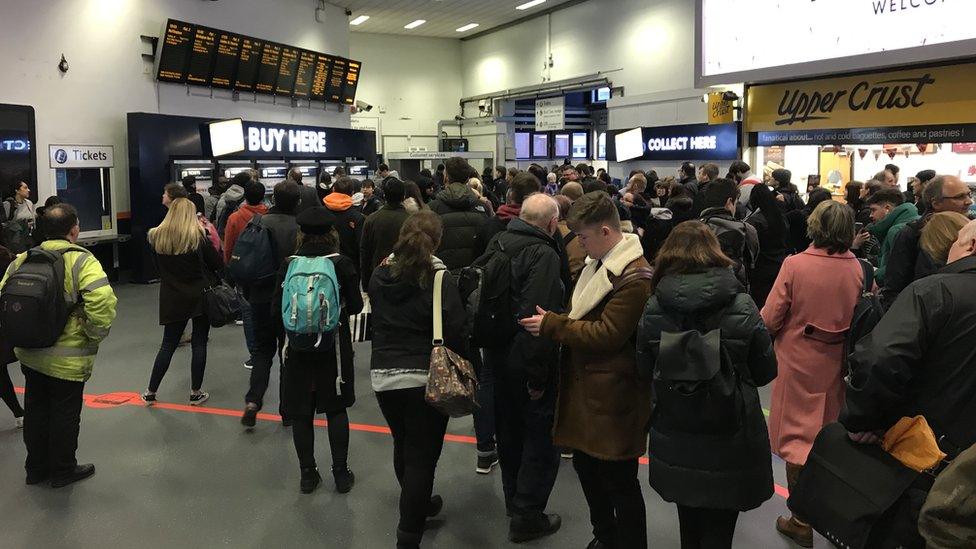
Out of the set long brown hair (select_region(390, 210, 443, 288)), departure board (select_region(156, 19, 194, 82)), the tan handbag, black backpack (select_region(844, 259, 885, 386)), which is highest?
departure board (select_region(156, 19, 194, 82))

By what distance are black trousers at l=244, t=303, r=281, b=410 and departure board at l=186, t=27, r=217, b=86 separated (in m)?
8.96

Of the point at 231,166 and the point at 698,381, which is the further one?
the point at 231,166

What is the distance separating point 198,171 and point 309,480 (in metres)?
8.99

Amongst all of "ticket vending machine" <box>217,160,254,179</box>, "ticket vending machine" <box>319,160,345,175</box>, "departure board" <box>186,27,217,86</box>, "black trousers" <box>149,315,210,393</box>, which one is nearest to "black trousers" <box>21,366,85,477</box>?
"black trousers" <box>149,315,210,393</box>

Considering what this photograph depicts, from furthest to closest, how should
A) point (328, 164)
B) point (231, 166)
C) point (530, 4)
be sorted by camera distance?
point (530, 4) < point (328, 164) < point (231, 166)

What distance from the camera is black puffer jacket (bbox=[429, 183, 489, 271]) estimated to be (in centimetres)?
432

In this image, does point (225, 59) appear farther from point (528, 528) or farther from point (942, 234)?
point (942, 234)

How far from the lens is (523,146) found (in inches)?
797

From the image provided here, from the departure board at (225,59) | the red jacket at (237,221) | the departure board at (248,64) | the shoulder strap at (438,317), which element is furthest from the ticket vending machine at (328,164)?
the shoulder strap at (438,317)

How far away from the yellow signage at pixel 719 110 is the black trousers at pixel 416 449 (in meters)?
11.3

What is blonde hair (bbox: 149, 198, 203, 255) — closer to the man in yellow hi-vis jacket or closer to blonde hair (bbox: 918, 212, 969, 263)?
the man in yellow hi-vis jacket

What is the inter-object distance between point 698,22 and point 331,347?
1016 centimetres

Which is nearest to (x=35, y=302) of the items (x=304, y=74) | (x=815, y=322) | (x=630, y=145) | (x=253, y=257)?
(x=253, y=257)

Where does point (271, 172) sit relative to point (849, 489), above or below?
above
